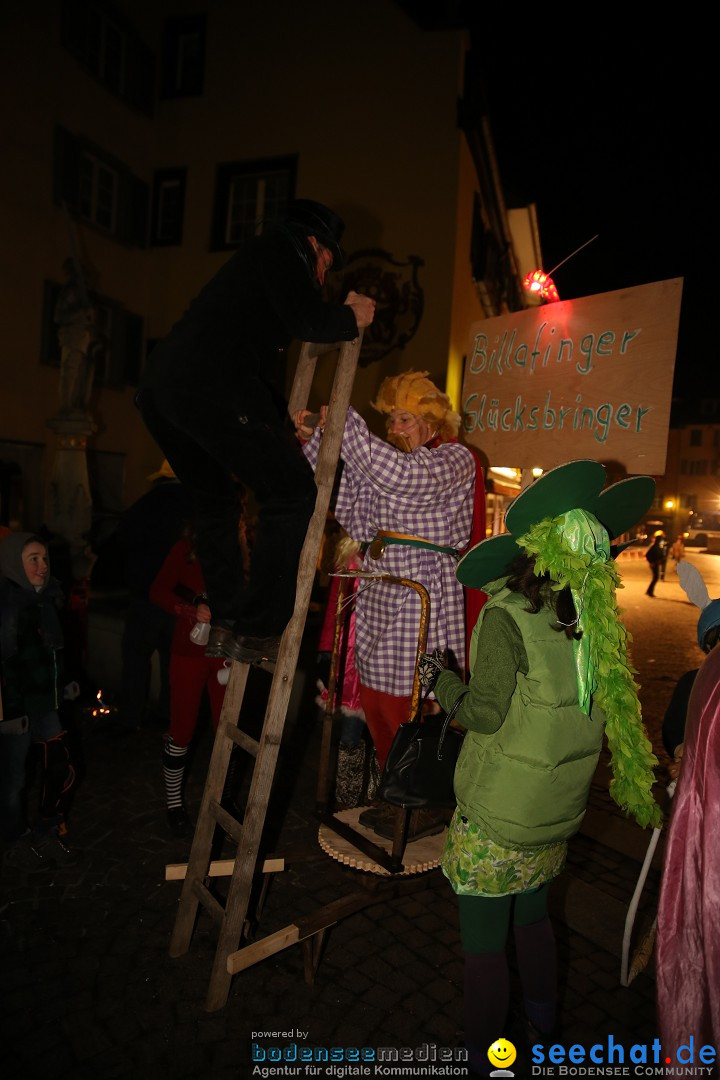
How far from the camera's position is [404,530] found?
118 inches

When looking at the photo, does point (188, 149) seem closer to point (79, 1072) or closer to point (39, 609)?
point (39, 609)

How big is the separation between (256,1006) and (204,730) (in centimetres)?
323

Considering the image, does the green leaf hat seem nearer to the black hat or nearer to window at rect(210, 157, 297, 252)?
the black hat

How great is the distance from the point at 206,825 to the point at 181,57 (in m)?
14.7

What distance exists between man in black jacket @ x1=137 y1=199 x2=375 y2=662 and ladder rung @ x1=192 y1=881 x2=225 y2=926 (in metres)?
0.98

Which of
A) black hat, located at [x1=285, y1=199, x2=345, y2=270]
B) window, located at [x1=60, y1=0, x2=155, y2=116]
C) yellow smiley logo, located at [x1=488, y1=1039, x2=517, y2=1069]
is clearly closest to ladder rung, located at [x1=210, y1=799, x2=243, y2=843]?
yellow smiley logo, located at [x1=488, y1=1039, x2=517, y2=1069]

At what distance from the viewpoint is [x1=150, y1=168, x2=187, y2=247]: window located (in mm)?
12680

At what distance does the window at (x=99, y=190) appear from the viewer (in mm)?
11461

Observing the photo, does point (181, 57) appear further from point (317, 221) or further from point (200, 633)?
point (200, 633)

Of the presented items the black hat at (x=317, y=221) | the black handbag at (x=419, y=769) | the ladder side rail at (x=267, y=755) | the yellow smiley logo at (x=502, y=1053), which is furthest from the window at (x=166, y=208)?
the yellow smiley logo at (x=502, y=1053)

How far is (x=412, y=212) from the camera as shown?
409 inches

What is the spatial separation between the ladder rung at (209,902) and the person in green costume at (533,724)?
944 mm

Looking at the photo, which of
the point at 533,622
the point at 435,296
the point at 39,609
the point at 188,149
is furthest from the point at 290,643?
the point at 188,149

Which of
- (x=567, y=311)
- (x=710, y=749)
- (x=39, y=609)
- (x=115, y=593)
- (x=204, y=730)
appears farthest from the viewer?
(x=115, y=593)
